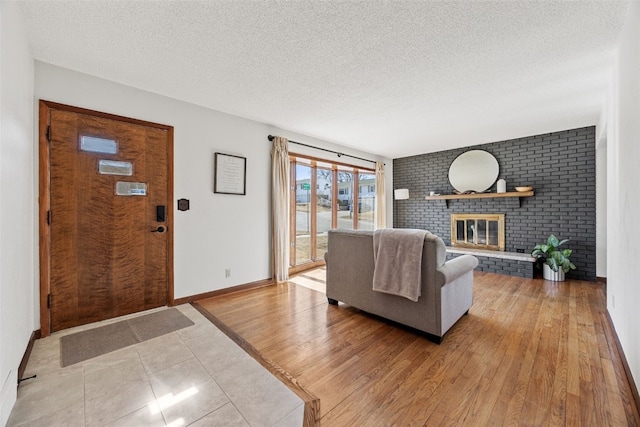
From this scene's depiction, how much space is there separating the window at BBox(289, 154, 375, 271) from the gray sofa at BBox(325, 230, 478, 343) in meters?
1.84

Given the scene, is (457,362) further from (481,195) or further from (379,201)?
(379,201)

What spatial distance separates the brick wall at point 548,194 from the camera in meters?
4.08

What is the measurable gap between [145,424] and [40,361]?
1.21 m

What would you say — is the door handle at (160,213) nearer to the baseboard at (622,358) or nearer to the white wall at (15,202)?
the white wall at (15,202)

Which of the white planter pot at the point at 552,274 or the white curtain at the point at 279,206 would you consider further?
the white planter pot at the point at 552,274

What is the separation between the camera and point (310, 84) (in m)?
2.66

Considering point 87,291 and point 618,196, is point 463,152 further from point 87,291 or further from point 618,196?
point 87,291

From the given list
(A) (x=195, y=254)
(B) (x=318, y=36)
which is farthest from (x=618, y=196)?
(A) (x=195, y=254)

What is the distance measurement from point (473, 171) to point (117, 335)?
5812mm

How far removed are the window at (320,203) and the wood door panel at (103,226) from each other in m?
2.15

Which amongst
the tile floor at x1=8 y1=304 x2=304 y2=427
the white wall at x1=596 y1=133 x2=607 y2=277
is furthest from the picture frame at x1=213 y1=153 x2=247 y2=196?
the white wall at x1=596 y1=133 x2=607 y2=277

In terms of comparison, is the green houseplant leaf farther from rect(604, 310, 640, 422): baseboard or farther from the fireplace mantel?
rect(604, 310, 640, 422): baseboard

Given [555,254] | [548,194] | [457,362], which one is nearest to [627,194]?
[457,362]

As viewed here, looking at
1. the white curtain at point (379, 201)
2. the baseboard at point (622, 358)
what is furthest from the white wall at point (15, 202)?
the white curtain at point (379, 201)
